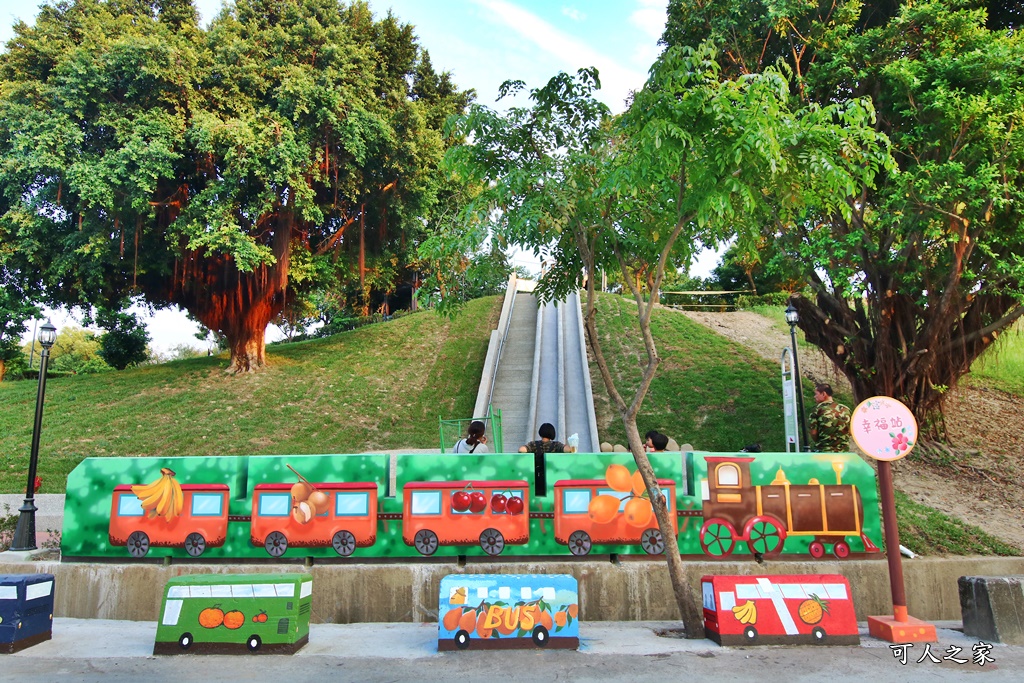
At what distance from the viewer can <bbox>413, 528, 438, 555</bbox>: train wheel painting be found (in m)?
8.77

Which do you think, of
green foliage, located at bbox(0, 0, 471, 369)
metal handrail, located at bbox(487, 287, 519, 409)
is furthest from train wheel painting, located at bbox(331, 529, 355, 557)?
green foliage, located at bbox(0, 0, 471, 369)

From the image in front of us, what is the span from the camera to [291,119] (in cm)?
2242

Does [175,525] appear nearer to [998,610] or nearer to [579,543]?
[579,543]

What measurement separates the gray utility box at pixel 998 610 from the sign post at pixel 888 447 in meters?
0.63

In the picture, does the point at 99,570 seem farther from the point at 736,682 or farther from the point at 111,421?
the point at 111,421

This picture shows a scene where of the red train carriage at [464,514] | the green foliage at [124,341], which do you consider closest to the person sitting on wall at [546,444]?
the red train carriage at [464,514]

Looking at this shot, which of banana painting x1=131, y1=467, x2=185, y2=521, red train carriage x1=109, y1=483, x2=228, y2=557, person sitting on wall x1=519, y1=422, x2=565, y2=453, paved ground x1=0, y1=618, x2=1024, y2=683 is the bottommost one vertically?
paved ground x1=0, y1=618, x2=1024, y2=683

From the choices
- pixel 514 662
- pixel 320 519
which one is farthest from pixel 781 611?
pixel 320 519

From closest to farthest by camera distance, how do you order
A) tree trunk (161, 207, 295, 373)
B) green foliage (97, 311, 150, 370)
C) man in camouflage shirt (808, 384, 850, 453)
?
1. man in camouflage shirt (808, 384, 850, 453)
2. tree trunk (161, 207, 295, 373)
3. green foliage (97, 311, 150, 370)

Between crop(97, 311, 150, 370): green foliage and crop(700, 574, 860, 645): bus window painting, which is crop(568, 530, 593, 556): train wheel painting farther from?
crop(97, 311, 150, 370): green foliage

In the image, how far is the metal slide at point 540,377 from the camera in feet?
64.0

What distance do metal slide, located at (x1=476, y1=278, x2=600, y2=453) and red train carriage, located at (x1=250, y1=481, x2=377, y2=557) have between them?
8239 millimetres

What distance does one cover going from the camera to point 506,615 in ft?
23.0

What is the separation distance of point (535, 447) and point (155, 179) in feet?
53.9
